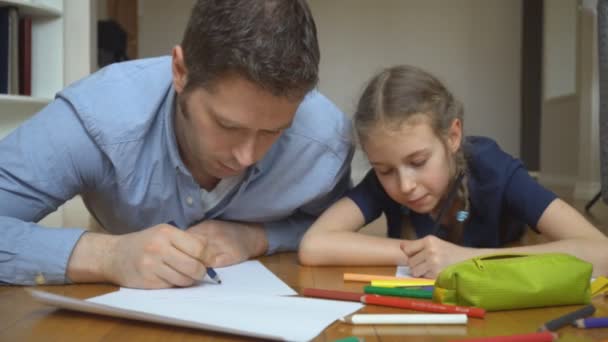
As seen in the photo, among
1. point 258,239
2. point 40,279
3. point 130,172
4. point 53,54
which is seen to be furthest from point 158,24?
point 40,279

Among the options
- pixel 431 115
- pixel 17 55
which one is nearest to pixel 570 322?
pixel 431 115

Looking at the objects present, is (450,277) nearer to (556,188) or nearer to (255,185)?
(255,185)

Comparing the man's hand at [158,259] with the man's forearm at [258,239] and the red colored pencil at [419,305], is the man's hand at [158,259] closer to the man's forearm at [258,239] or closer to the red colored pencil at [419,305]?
the red colored pencil at [419,305]

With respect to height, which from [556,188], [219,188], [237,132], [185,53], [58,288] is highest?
[185,53]

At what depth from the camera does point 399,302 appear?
33.5 inches

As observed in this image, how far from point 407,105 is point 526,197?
29cm

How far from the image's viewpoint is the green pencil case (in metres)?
0.82

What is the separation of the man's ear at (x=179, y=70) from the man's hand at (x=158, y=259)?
0.79 ft

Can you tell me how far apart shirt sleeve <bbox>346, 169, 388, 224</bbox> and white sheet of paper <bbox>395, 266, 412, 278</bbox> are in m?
0.19

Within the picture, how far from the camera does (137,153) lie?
44.5 inches

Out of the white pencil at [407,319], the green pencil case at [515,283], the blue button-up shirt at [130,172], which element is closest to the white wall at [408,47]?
the blue button-up shirt at [130,172]

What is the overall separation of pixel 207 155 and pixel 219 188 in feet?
0.83

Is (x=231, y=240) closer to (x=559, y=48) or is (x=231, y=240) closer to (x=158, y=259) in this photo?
(x=158, y=259)

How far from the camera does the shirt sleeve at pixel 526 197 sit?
1.24 m
